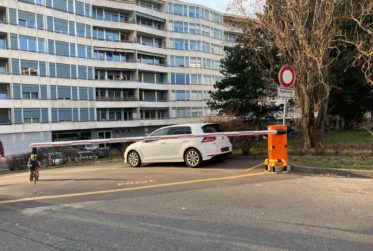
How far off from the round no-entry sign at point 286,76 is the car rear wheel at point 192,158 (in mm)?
3652

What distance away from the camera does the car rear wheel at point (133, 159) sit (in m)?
14.7

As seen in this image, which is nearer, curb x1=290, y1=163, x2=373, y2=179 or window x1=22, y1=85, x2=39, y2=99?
curb x1=290, y1=163, x2=373, y2=179

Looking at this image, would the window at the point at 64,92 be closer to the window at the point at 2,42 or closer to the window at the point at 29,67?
the window at the point at 29,67

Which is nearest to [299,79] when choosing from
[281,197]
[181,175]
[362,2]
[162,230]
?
[362,2]

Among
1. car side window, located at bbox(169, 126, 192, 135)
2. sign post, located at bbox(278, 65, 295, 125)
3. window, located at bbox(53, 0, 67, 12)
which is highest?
window, located at bbox(53, 0, 67, 12)

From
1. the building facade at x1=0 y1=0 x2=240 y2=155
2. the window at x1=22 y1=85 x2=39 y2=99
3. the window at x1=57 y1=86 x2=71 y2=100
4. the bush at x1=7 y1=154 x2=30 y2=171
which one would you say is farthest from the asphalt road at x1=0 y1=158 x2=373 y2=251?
the window at x1=57 y1=86 x2=71 y2=100

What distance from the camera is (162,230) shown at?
5.96m

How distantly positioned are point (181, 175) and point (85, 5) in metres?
50.6

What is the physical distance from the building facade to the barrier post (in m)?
30.2

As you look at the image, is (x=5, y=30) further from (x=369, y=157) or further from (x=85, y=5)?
(x=369, y=157)

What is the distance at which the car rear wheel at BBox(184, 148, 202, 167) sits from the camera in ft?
43.2

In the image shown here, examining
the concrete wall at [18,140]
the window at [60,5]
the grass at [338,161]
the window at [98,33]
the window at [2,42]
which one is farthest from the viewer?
the window at [98,33]

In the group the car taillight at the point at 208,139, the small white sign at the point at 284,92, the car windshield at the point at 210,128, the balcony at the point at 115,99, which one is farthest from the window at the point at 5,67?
the small white sign at the point at 284,92

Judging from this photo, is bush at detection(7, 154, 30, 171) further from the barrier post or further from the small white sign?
the small white sign
